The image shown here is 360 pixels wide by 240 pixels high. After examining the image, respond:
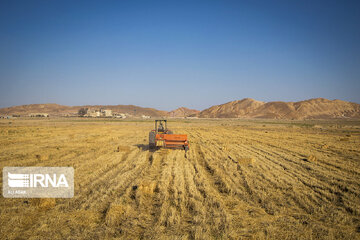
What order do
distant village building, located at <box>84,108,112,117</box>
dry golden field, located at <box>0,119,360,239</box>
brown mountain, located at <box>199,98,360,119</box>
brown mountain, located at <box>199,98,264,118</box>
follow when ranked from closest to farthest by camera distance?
dry golden field, located at <box>0,119,360,239</box>
distant village building, located at <box>84,108,112,117</box>
brown mountain, located at <box>199,98,360,119</box>
brown mountain, located at <box>199,98,264,118</box>

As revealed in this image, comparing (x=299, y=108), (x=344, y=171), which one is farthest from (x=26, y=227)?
(x=299, y=108)

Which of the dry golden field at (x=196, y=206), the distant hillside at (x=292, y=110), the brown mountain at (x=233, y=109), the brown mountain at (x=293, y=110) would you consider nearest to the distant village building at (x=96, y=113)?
the distant hillside at (x=292, y=110)

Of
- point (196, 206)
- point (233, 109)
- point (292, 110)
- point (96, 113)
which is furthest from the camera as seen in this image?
point (233, 109)

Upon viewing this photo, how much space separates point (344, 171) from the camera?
9938 millimetres

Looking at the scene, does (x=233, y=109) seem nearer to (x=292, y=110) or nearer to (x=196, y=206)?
(x=292, y=110)

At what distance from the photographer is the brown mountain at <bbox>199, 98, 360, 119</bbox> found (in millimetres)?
130625

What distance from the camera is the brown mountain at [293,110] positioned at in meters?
131

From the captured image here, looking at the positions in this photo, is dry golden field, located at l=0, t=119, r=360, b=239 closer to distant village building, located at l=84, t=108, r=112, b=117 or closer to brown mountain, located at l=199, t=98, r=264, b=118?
distant village building, located at l=84, t=108, r=112, b=117

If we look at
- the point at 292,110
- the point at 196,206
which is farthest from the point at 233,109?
the point at 196,206

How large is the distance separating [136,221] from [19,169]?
293 inches

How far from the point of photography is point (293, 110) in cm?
13538

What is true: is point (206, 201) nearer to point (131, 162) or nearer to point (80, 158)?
point (131, 162)

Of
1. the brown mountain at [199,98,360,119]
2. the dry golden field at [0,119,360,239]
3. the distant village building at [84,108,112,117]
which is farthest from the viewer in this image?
the brown mountain at [199,98,360,119]

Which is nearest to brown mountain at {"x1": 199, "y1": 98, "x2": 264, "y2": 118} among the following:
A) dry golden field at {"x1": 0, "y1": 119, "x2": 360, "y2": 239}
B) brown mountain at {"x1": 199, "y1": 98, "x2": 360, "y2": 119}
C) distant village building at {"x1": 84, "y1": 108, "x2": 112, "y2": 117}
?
brown mountain at {"x1": 199, "y1": 98, "x2": 360, "y2": 119}
